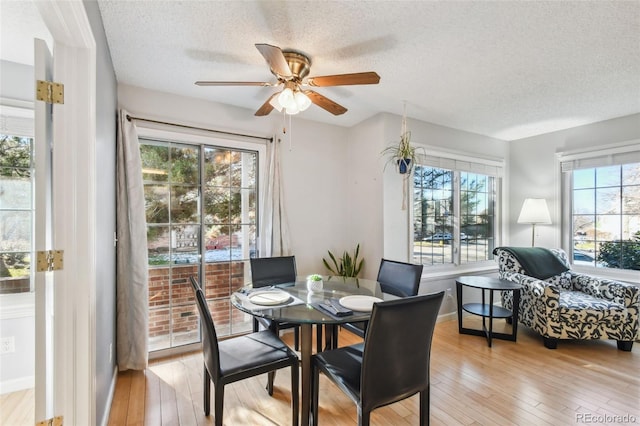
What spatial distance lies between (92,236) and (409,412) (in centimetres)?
217

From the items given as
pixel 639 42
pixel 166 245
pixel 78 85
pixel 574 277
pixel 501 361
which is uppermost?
pixel 639 42

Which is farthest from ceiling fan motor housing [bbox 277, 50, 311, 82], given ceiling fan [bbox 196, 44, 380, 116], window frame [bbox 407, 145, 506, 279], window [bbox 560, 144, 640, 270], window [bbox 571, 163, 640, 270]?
window [bbox 571, 163, 640, 270]

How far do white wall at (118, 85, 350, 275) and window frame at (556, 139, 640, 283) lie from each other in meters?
2.84

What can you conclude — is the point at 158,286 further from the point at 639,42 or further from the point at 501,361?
the point at 639,42

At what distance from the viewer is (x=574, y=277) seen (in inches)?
136

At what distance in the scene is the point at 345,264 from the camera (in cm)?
354

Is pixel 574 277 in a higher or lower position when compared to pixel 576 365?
higher

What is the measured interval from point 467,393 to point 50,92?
3069mm

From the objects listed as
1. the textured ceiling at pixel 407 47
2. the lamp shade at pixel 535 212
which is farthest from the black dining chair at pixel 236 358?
the lamp shade at pixel 535 212

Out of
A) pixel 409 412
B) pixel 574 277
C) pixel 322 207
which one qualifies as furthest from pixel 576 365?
pixel 322 207

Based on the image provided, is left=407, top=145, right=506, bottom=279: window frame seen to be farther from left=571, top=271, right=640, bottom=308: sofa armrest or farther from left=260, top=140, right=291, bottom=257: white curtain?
left=260, top=140, right=291, bottom=257: white curtain

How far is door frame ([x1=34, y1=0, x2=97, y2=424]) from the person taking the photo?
132 cm

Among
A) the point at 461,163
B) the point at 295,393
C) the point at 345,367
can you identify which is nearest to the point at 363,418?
the point at 345,367

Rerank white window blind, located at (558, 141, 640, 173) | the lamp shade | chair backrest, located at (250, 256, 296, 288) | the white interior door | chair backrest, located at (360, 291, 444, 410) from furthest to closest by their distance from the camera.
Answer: the lamp shade → white window blind, located at (558, 141, 640, 173) → chair backrest, located at (250, 256, 296, 288) → chair backrest, located at (360, 291, 444, 410) → the white interior door
